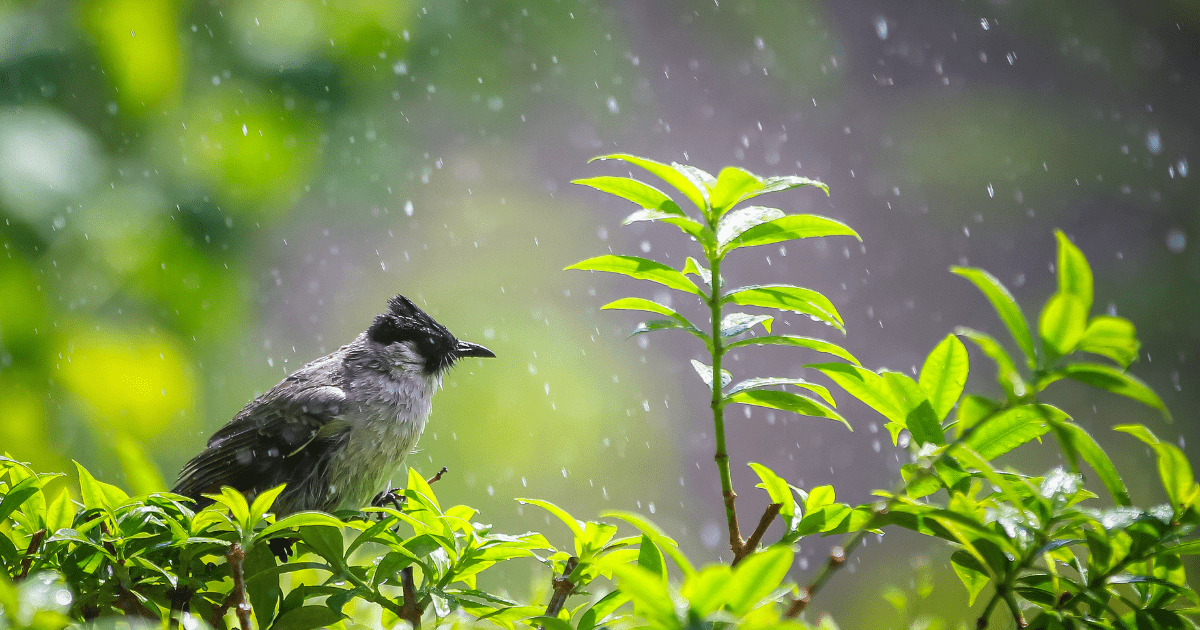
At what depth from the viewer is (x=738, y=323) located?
1.16 ft

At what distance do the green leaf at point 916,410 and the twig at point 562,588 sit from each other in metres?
0.16

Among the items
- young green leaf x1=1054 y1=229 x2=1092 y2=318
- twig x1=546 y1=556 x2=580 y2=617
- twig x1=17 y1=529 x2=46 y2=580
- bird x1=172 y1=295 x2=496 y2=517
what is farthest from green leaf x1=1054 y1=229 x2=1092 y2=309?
bird x1=172 y1=295 x2=496 y2=517

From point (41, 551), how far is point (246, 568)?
0.08 m

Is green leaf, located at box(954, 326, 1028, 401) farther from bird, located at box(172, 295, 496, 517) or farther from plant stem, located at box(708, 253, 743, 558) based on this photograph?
bird, located at box(172, 295, 496, 517)

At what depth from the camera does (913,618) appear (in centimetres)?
53

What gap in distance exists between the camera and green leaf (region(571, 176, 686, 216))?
1.08 ft

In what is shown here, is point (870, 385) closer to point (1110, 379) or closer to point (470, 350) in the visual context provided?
point (1110, 379)

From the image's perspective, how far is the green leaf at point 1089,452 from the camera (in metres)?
0.25

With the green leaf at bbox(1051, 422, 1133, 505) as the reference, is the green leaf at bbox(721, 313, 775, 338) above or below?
above

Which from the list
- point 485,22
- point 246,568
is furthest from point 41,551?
point 485,22

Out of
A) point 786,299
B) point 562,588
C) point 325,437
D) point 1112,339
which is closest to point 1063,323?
point 1112,339

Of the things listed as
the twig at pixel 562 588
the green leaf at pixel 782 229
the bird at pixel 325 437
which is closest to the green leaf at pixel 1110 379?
the green leaf at pixel 782 229

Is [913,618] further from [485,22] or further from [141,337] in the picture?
[485,22]

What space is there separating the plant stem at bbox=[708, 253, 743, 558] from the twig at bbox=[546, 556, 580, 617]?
73 mm
